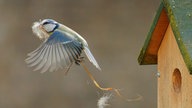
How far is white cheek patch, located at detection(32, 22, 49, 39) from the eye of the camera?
3.00 m

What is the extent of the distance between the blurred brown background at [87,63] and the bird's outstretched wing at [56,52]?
12.6ft

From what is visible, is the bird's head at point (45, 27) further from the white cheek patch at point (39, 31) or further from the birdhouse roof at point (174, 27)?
the birdhouse roof at point (174, 27)

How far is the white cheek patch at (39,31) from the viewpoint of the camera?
3002 mm

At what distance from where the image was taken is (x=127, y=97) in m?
6.86

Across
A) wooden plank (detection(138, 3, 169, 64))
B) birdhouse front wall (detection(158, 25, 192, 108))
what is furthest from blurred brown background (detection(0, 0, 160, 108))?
birdhouse front wall (detection(158, 25, 192, 108))

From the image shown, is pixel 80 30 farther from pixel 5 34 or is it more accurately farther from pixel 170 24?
pixel 170 24

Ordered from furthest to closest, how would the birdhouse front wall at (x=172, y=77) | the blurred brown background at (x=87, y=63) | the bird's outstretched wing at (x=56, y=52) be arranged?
1. the blurred brown background at (x=87, y=63)
2. the bird's outstretched wing at (x=56, y=52)
3. the birdhouse front wall at (x=172, y=77)

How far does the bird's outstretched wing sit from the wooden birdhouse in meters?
0.28

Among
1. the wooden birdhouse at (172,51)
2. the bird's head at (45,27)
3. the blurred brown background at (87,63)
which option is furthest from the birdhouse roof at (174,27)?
the blurred brown background at (87,63)

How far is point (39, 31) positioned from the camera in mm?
3051

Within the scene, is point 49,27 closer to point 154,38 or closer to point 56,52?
point 56,52

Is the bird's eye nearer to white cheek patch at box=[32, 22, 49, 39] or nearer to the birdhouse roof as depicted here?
white cheek patch at box=[32, 22, 49, 39]

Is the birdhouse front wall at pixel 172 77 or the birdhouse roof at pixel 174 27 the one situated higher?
the birdhouse roof at pixel 174 27

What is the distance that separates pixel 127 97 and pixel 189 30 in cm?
411
